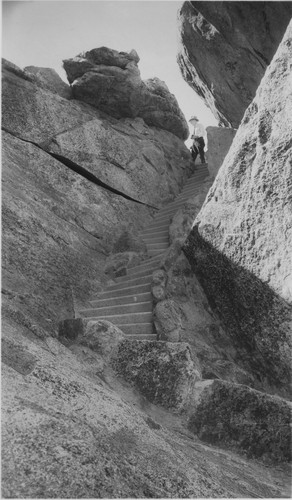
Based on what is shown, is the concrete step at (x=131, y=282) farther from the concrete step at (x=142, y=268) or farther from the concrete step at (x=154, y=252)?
the concrete step at (x=154, y=252)

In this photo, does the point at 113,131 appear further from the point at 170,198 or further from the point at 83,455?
the point at 83,455

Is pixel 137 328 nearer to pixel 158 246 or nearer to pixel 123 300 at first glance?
pixel 123 300

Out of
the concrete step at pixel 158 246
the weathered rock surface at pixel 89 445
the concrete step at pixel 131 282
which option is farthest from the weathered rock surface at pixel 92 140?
the weathered rock surface at pixel 89 445

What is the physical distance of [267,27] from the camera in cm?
1499

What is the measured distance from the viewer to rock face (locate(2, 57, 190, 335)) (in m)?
9.03

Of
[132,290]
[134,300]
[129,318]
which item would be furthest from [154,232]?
[129,318]

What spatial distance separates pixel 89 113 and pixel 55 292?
10.9 meters

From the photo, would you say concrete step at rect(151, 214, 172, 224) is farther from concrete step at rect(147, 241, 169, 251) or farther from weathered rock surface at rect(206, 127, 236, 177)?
weathered rock surface at rect(206, 127, 236, 177)

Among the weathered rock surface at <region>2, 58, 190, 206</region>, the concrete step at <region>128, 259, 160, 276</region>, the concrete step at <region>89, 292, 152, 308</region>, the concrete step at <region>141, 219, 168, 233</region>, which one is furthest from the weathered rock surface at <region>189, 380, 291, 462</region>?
the weathered rock surface at <region>2, 58, 190, 206</region>

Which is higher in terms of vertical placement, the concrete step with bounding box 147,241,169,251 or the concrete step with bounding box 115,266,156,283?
the concrete step with bounding box 147,241,169,251

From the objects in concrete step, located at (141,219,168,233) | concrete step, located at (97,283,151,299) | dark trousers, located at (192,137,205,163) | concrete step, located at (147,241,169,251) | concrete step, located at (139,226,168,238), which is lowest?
concrete step, located at (97,283,151,299)

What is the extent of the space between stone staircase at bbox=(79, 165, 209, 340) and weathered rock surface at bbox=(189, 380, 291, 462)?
276cm

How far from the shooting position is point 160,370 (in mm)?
6430

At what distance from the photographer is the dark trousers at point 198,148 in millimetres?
20688
